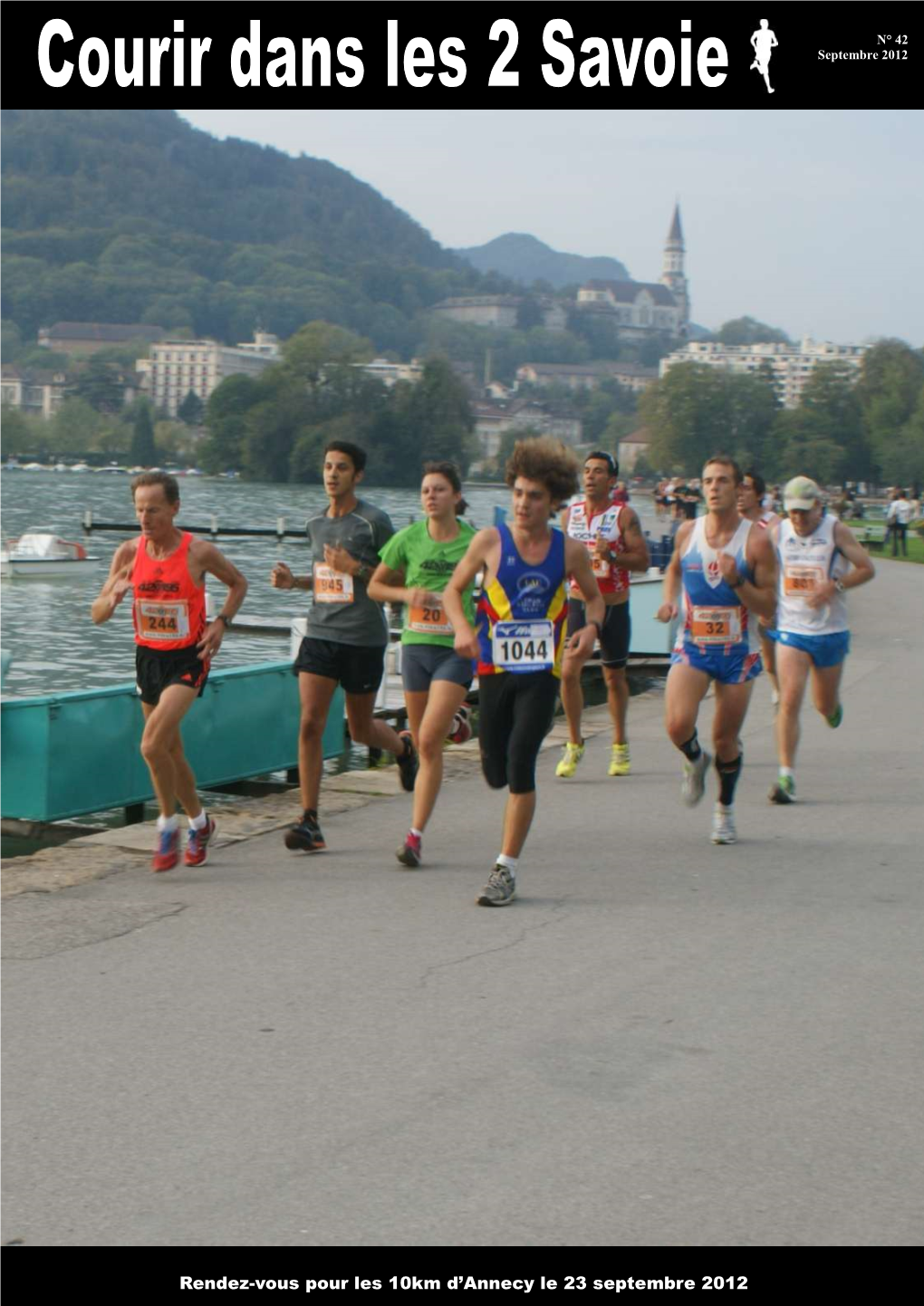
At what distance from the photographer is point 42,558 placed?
5250cm

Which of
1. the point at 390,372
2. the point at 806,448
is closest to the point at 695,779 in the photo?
the point at 806,448

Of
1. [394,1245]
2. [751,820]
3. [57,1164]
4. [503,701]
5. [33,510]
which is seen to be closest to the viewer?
[394,1245]

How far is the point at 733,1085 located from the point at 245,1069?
1.40m

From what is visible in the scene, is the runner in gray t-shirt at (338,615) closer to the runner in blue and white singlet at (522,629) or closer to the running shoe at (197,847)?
the running shoe at (197,847)

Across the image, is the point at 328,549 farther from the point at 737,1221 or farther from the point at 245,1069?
the point at 737,1221

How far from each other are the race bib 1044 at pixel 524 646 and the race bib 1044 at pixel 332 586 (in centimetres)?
136

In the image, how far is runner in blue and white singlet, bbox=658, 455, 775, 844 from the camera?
28.4ft

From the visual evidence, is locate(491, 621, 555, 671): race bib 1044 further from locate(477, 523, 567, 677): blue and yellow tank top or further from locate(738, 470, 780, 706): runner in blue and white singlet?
locate(738, 470, 780, 706): runner in blue and white singlet

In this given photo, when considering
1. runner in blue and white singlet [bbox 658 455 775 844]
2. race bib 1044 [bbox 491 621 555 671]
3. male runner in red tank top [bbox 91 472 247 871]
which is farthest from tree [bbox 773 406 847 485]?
race bib 1044 [bbox 491 621 555 671]

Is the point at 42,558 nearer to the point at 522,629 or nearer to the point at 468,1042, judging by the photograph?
the point at 522,629

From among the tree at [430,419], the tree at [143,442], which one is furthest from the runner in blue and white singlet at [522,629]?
the tree at [143,442]

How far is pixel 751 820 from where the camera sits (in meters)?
9.41

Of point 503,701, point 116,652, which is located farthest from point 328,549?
point 116,652

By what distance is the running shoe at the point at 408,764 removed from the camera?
31.8 ft
